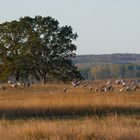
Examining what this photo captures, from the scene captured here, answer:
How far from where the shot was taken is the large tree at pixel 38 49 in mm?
66812

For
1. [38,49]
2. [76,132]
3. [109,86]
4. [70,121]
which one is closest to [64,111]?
[70,121]

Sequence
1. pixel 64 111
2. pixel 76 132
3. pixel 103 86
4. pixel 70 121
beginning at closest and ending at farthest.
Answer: pixel 76 132, pixel 70 121, pixel 64 111, pixel 103 86

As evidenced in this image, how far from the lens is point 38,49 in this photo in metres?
66.5

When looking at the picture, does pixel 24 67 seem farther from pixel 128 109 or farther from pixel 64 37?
pixel 128 109

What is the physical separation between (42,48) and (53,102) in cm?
3696

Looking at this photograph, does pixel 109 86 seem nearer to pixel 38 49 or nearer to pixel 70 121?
pixel 38 49

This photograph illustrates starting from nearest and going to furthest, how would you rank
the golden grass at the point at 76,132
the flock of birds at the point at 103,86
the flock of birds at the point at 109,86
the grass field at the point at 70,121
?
1. the golden grass at the point at 76,132
2. the grass field at the point at 70,121
3. the flock of birds at the point at 109,86
4. the flock of birds at the point at 103,86

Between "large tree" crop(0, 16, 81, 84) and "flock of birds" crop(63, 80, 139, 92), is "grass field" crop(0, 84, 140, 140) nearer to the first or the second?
"flock of birds" crop(63, 80, 139, 92)

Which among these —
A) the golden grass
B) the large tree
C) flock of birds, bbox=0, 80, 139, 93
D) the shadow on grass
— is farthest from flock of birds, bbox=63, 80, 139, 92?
the golden grass

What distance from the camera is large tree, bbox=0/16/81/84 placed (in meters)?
66.8

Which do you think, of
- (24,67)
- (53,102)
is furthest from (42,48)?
(53,102)

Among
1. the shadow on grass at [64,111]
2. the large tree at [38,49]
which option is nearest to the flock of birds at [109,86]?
the large tree at [38,49]

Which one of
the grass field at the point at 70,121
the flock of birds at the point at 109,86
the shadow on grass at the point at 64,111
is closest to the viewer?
the grass field at the point at 70,121

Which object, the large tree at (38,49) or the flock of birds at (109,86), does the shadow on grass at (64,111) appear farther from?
the large tree at (38,49)
